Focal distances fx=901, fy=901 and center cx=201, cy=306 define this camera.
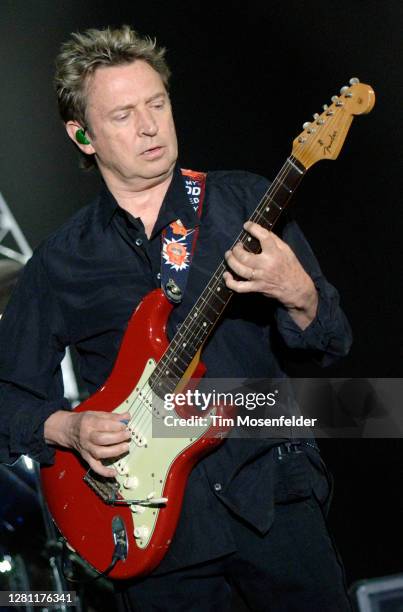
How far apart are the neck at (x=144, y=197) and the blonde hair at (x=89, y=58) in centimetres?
20

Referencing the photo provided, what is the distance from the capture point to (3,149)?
10.7 feet

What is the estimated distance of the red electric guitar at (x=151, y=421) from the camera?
1.95 meters

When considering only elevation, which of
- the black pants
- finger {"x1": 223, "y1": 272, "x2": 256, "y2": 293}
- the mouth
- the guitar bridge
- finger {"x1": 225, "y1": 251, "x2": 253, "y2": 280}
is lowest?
the black pants

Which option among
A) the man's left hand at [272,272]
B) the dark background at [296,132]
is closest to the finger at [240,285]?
the man's left hand at [272,272]

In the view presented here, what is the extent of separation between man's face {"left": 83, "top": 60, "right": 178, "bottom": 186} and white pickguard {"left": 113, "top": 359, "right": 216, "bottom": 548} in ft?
1.61

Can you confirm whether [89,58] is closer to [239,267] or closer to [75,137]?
[75,137]

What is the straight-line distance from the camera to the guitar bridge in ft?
7.15

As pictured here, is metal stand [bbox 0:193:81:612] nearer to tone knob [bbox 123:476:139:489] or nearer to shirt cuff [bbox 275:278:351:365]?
tone knob [bbox 123:476:139:489]

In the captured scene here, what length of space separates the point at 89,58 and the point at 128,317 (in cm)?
66

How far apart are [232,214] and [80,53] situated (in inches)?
22.4

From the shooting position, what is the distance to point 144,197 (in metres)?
2.32

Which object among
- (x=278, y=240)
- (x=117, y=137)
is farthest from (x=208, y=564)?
(x=117, y=137)

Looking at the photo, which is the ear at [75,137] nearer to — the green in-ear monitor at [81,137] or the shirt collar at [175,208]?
the green in-ear monitor at [81,137]

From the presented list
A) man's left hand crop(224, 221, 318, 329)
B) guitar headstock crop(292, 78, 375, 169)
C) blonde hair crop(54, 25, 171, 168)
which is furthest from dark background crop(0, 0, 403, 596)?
man's left hand crop(224, 221, 318, 329)
